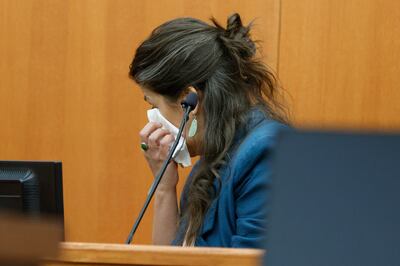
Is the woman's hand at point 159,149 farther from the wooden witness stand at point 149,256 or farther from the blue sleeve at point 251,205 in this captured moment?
the wooden witness stand at point 149,256

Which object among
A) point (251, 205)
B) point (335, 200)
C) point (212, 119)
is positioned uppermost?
point (335, 200)

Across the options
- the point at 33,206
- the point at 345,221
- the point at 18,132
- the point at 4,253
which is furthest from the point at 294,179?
the point at 18,132

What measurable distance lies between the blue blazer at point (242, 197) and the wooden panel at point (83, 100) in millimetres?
1479

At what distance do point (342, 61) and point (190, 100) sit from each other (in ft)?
4.44

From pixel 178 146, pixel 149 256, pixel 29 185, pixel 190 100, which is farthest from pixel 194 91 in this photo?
Answer: pixel 149 256

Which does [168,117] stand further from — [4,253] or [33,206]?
[4,253]

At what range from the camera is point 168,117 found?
8.15 feet

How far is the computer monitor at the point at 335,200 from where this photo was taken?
0.83m

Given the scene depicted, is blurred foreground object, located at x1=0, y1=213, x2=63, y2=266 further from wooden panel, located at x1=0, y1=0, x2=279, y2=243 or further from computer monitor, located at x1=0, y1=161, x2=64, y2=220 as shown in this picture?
wooden panel, located at x1=0, y1=0, x2=279, y2=243

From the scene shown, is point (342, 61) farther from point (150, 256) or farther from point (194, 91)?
point (150, 256)

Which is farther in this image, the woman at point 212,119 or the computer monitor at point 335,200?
the woman at point 212,119

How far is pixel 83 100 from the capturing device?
12.2 feet

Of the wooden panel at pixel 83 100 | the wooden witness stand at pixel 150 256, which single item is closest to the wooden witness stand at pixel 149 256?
the wooden witness stand at pixel 150 256

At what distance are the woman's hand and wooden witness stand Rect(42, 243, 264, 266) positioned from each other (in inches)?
42.4
